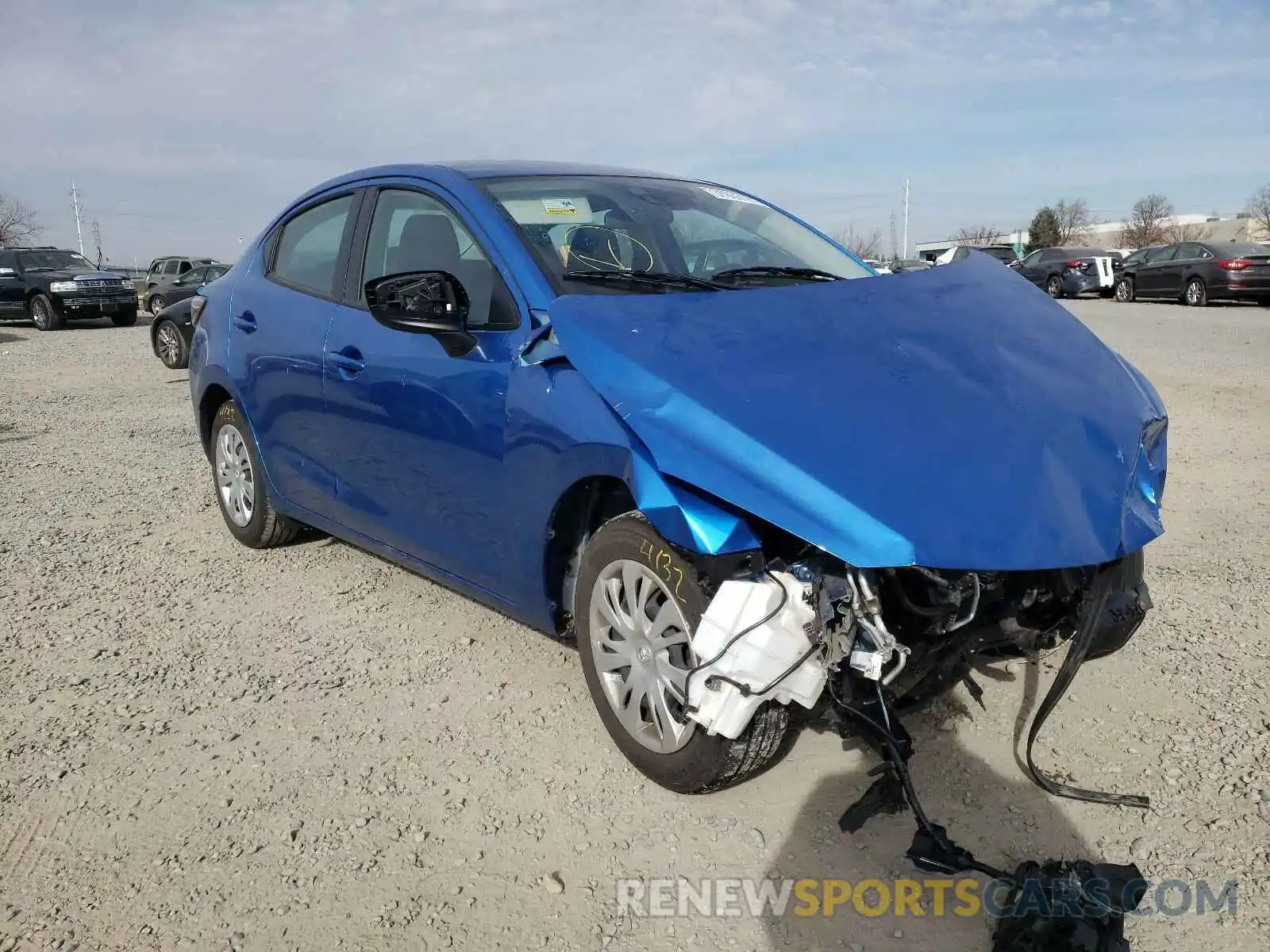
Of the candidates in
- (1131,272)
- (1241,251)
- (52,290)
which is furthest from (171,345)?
(1131,272)

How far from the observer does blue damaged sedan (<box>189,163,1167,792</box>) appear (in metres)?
2.35

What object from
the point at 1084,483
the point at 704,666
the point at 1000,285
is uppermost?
the point at 1000,285

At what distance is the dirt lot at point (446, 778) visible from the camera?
2412mm

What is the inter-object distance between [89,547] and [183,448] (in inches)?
111

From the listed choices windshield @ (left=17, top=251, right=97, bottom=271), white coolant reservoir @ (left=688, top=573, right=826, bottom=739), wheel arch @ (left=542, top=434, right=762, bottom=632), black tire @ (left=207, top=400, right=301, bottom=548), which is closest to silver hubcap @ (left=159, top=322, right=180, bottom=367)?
black tire @ (left=207, top=400, right=301, bottom=548)

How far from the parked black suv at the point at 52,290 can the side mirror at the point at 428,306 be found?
69.0 feet

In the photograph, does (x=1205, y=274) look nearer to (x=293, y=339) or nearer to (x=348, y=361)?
(x=293, y=339)

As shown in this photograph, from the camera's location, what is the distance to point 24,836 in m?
2.77

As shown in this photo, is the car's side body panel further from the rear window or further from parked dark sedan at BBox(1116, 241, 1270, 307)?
the rear window

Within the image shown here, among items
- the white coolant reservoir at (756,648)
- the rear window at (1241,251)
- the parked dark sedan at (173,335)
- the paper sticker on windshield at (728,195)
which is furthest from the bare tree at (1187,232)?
the white coolant reservoir at (756,648)

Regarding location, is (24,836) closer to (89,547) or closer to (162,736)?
(162,736)

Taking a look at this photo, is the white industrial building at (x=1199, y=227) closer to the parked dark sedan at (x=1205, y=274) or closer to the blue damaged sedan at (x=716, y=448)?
the parked dark sedan at (x=1205, y=274)

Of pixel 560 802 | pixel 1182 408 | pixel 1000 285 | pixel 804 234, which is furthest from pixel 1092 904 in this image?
pixel 1182 408

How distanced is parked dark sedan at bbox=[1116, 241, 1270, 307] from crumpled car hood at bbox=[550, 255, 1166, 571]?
62.7 ft
